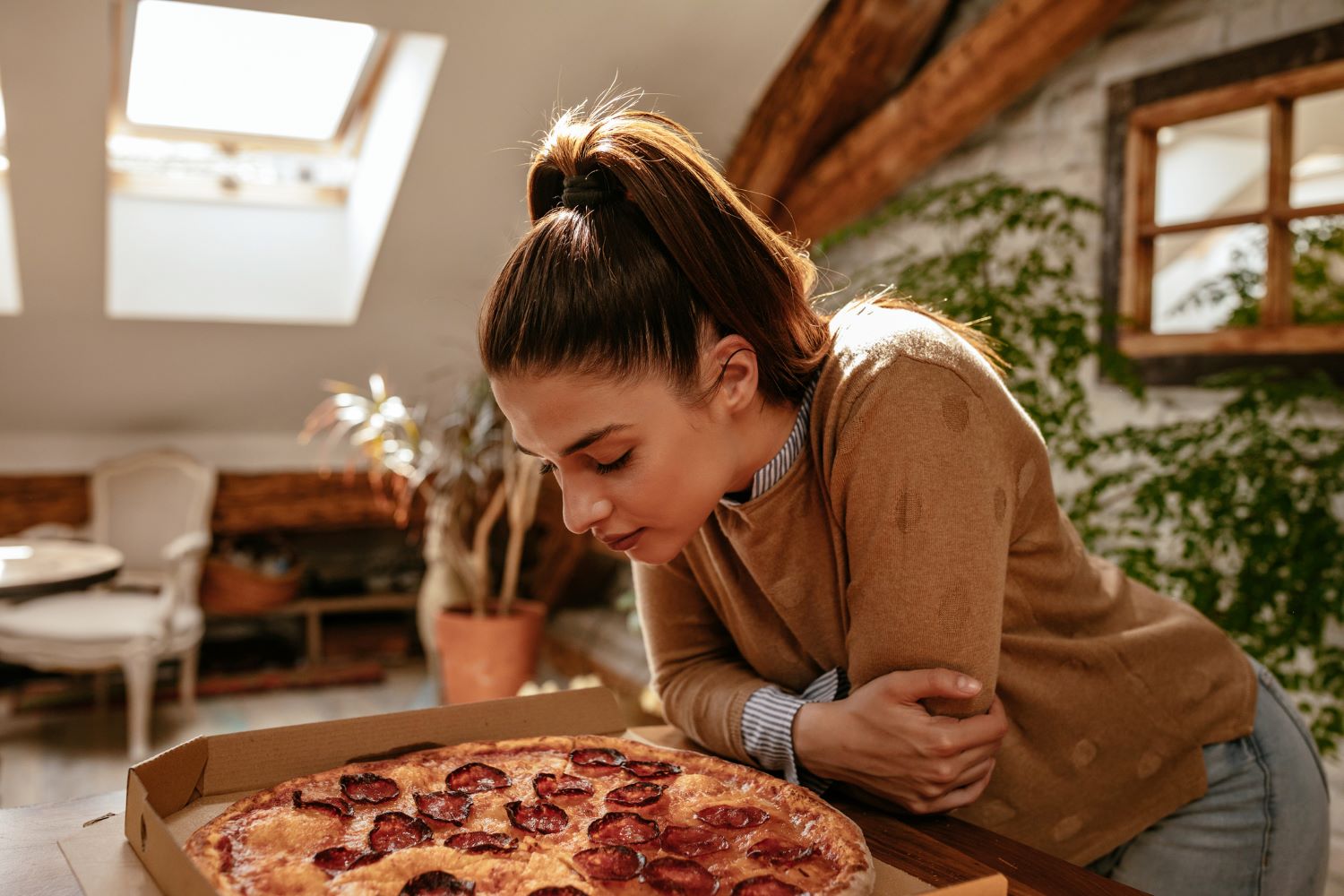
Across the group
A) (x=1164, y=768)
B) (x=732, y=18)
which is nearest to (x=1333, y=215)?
(x=732, y=18)

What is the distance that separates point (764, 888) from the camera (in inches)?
35.9

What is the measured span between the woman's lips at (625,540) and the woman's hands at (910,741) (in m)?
0.25

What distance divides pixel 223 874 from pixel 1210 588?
1.95m

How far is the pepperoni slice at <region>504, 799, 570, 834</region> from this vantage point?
1.07 meters

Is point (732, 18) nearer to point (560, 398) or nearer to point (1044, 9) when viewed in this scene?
point (1044, 9)

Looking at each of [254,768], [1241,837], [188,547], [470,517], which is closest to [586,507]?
[254,768]

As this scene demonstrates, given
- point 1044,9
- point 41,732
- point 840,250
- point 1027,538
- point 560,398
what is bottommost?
point 41,732

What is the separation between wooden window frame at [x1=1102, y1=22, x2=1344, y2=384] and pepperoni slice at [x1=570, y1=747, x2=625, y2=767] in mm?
1743

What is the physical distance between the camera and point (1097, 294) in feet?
10.4

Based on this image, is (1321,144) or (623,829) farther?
(1321,144)

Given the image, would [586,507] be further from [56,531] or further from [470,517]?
[56,531]

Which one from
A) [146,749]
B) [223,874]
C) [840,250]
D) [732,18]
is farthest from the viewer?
[840,250]

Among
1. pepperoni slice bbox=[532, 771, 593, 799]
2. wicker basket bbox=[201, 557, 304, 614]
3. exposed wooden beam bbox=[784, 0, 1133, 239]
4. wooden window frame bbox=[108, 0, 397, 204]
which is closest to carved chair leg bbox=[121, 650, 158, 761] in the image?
wicker basket bbox=[201, 557, 304, 614]

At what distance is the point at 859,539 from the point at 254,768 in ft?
2.11
